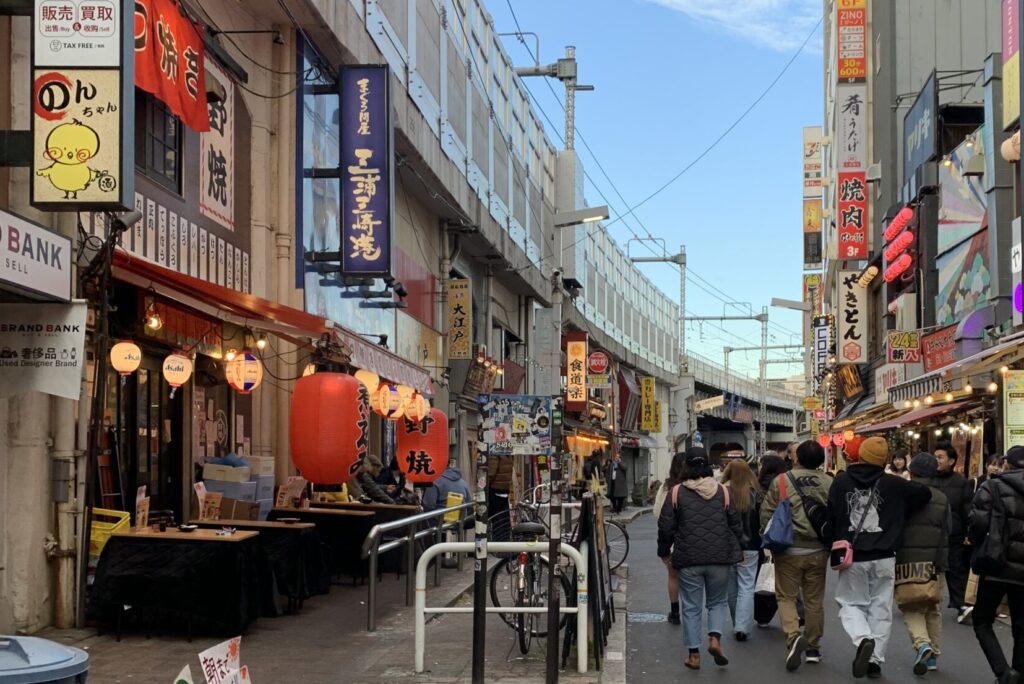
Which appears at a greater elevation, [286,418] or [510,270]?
[510,270]

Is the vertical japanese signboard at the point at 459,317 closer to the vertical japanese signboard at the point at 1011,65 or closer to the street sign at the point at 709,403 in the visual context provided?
the vertical japanese signboard at the point at 1011,65

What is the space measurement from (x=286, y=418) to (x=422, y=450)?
2.59m

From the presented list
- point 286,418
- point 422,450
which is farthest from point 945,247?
point 286,418

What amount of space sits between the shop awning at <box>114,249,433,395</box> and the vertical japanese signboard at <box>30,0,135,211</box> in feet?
5.09

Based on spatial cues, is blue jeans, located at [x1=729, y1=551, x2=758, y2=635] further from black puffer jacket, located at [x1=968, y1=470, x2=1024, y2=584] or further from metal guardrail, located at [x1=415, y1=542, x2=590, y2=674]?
black puffer jacket, located at [x1=968, y1=470, x2=1024, y2=584]

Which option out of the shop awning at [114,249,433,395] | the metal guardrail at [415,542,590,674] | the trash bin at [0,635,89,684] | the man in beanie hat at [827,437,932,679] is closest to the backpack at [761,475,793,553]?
the man in beanie hat at [827,437,932,679]

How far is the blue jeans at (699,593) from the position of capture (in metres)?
9.89

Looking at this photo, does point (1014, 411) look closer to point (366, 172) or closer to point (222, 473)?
point (366, 172)

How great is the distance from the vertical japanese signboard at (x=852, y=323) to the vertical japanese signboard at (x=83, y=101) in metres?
32.2

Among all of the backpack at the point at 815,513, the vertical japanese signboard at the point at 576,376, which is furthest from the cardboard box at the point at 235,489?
the vertical japanese signboard at the point at 576,376

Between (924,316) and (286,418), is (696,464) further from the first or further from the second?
(924,316)

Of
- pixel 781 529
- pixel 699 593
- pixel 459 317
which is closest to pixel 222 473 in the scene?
pixel 699 593

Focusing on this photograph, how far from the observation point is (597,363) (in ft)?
140

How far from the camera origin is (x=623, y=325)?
64.3 meters
